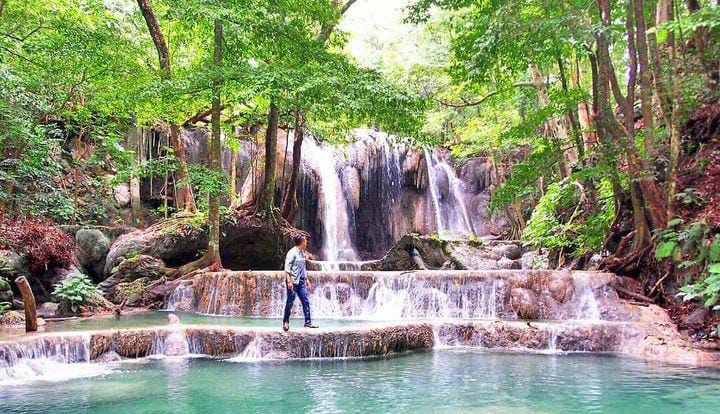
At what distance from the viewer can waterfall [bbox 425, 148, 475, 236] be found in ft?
87.0

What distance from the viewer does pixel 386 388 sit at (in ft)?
22.1

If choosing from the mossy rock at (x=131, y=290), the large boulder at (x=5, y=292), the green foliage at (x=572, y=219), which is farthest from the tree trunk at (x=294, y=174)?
the large boulder at (x=5, y=292)

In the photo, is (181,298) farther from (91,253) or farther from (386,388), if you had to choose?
(386,388)

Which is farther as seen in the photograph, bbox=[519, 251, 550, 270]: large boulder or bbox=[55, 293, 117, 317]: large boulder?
bbox=[519, 251, 550, 270]: large boulder

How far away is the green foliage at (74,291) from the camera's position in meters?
12.6

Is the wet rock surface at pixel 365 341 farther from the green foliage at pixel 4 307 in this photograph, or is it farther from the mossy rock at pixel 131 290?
the mossy rock at pixel 131 290

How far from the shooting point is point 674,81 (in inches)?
393

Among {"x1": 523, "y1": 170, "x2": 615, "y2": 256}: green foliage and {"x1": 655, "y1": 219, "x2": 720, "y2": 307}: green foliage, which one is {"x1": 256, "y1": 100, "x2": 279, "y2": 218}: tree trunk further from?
{"x1": 655, "y1": 219, "x2": 720, "y2": 307}: green foliage

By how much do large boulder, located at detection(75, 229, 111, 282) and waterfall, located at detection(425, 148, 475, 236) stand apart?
1447 centimetres

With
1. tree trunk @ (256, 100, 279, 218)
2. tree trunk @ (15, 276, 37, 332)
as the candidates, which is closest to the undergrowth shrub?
tree trunk @ (15, 276, 37, 332)

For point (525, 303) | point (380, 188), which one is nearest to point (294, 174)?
point (380, 188)

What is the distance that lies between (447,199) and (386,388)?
20898 mm

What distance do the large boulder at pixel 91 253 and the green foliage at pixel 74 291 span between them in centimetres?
349

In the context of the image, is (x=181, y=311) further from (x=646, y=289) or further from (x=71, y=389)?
(x=646, y=289)
